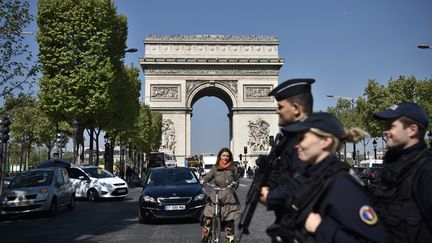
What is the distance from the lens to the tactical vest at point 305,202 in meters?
2.92

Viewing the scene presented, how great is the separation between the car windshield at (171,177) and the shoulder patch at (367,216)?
12346mm

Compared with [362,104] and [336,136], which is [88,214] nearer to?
[336,136]

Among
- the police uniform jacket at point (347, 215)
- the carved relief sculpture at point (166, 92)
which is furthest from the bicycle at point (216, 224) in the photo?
the carved relief sculpture at point (166, 92)

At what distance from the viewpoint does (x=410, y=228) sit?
139 inches

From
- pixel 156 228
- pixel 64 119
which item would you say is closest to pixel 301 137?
pixel 156 228

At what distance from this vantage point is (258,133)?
65.8 metres

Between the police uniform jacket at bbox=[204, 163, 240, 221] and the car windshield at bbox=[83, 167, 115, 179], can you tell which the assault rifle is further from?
the car windshield at bbox=[83, 167, 115, 179]

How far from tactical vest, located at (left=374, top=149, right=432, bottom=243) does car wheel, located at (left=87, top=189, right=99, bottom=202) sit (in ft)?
70.4

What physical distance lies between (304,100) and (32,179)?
15824 millimetres

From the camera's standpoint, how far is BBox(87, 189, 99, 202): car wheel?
24.3 metres

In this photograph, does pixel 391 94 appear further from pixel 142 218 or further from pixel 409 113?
pixel 409 113

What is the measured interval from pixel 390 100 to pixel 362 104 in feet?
20.7

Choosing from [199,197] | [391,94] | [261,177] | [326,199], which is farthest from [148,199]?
[391,94]

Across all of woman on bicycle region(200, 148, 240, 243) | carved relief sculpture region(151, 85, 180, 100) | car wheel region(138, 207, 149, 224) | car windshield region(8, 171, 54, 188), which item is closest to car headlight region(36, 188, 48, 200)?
car windshield region(8, 171, 54, 188)
